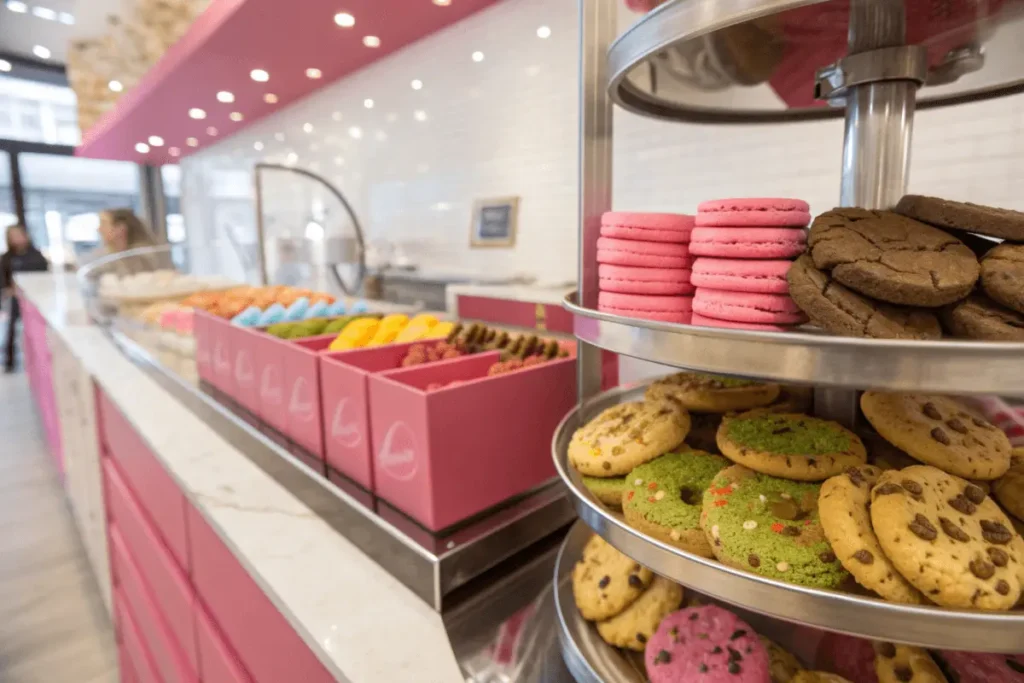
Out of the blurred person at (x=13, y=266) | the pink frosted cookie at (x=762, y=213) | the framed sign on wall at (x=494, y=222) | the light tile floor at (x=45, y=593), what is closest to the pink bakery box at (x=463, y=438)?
the pink frosted cookie at (x=762, y=213)

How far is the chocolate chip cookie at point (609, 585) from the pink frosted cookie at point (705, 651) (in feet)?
0.16

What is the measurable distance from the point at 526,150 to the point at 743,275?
2.30 meters

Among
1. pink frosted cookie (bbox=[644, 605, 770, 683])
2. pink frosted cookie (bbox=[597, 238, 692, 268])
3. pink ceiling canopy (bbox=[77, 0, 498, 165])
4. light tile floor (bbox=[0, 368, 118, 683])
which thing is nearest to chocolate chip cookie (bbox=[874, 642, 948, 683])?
pink frosted cookie (bbox=[644, 605, 770, 683])

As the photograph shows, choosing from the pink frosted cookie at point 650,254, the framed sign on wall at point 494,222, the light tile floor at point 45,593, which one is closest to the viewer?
the pink frosted cookie at point 650,254

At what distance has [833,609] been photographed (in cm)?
43

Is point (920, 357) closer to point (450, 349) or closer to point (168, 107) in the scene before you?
point (450, 349)

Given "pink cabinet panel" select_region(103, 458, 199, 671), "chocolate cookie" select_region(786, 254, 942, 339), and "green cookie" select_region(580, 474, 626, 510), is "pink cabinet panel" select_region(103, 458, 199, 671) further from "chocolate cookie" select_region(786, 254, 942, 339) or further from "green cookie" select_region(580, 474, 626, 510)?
"chocolate cookie" select_region(786, 254, 942, 339)

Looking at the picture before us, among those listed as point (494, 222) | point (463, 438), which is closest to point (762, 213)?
point (463, 438)

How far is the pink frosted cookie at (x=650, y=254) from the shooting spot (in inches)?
24.2

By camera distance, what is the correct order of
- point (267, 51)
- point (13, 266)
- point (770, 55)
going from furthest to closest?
point (13, 266) → point (267, 51) → point (770, 55)

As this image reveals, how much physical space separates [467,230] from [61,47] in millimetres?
7451

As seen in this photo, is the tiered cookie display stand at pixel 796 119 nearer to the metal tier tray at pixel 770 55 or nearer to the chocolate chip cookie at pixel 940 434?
the metal tier tray at pixel 770 55

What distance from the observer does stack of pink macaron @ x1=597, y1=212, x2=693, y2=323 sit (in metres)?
0.61

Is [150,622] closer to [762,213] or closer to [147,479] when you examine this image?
[147,479]
